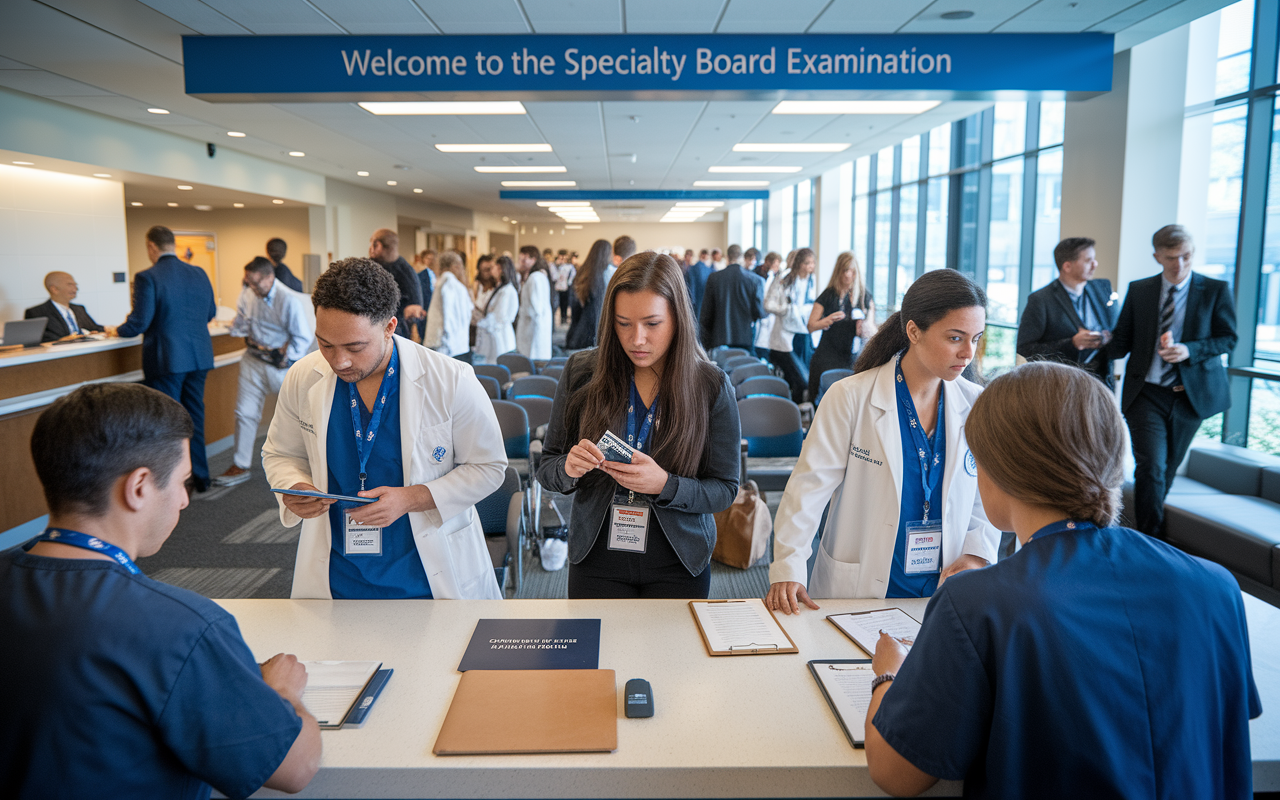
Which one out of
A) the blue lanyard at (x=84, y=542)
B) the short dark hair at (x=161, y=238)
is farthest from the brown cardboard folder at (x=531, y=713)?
the short dark hair at (x=161, y=238)

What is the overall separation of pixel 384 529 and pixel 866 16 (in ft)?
14.5

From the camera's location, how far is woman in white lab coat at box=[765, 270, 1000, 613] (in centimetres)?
189

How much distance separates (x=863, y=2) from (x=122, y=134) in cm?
858

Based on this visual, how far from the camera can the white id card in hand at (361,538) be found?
198cm

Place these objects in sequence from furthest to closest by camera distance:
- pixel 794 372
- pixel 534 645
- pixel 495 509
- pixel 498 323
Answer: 1. pixel 498 323
2. pixel 794 372
3. pixel 495 509
4. pixel 534 645

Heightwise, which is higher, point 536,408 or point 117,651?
point 117,651

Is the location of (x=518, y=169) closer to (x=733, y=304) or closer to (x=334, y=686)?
(x=733, y=304)

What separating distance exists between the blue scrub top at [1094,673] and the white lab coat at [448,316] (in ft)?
20.8

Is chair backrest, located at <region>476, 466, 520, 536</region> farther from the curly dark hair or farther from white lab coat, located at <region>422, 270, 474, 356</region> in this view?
white lab coat, located at <region>422, 270, 474, 356</region>

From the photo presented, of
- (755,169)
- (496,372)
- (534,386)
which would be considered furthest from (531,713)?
(755,169)

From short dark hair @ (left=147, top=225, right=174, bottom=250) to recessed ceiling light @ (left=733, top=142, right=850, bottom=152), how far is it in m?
7.23

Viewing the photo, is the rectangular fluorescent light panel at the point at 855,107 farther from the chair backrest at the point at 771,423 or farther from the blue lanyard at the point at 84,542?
the blue lanyard at the point at 84,542

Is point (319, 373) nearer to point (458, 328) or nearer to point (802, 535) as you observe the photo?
point (802, 535)

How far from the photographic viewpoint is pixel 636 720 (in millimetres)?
1366
